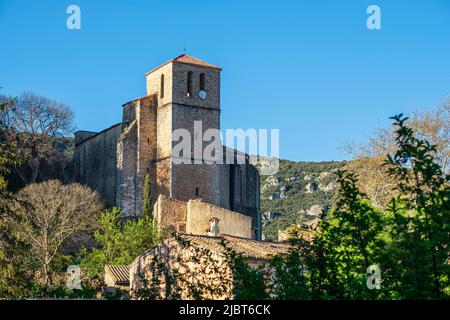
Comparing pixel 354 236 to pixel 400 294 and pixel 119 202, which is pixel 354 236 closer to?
pixel 400 294

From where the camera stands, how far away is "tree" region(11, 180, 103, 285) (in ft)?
125

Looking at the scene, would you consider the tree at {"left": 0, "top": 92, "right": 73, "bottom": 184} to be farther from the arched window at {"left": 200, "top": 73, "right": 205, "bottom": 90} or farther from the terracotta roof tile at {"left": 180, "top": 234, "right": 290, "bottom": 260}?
the terracotta roof tile at {"left": 180, "top": 234, "right": 290, "bottom": 260}

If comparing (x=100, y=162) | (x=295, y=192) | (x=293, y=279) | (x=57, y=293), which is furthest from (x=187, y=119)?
(x=295, y=192)

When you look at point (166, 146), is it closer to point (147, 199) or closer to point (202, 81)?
point (147, 199)

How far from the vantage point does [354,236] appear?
981cm

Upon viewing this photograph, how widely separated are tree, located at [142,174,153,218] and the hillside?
36.6 m

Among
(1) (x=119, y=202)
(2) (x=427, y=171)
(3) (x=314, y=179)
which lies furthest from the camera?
(3) (x=314, y=179)

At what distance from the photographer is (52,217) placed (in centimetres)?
4119

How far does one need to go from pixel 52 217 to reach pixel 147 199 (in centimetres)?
997

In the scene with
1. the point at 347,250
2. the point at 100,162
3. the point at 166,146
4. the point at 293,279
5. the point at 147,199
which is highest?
the point at 166,146
